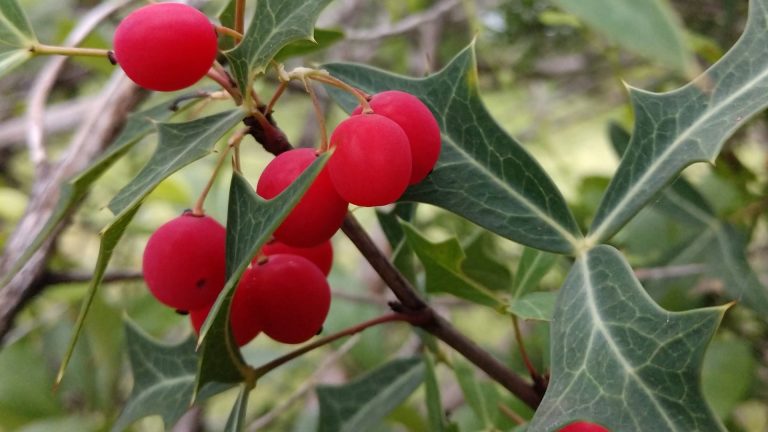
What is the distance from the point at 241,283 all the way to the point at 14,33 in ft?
0.92

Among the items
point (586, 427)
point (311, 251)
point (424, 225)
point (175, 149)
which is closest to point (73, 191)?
point (175, 149)

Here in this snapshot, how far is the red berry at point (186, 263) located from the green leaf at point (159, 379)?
0.15 metres

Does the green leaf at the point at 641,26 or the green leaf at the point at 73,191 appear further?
the green leaf at the point at 73,191

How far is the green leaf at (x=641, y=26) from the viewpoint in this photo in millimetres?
338

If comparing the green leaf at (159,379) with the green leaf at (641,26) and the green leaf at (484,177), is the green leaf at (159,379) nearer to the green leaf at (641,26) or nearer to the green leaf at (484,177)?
the green leaf at (484,177)

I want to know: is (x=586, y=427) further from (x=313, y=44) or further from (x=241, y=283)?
(x=313, y=44)

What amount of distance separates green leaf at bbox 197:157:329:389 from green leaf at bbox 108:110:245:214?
4 centimetres

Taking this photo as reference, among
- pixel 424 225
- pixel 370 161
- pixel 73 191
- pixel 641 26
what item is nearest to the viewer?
pixel 641 26

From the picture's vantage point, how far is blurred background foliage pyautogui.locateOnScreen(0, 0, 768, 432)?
1203 mm

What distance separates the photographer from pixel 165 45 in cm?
57

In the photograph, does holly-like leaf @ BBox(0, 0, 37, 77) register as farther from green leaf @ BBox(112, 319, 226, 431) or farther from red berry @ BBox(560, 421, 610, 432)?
red berry @ BBox(560, 421, 610, 432)

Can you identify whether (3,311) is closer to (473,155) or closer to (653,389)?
(473,155)

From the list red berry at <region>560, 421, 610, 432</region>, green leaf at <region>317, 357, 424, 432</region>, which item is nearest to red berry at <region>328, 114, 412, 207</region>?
red berry at <region>560, 421, 610, 432</region>

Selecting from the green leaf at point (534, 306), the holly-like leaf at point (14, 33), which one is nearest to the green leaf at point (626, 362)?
the green leaf at point (534, 306)
